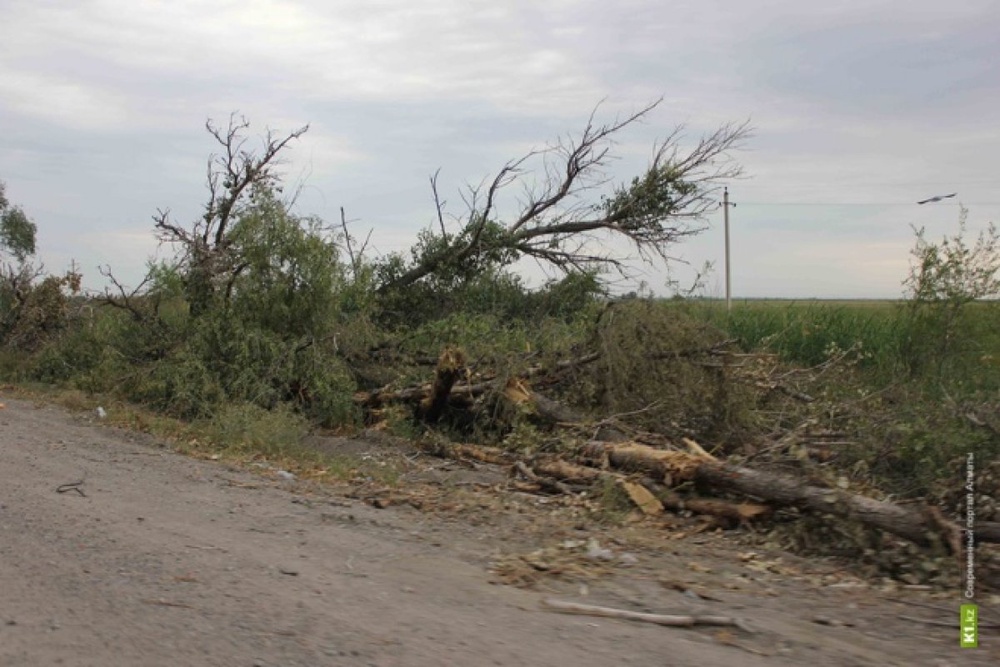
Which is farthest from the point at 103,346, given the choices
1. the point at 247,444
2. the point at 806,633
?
the point at 806,633

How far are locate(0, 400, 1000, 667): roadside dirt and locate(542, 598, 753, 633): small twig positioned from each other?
0.08 m

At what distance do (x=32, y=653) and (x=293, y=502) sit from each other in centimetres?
365

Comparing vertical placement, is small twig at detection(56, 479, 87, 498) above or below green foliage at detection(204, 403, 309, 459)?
below

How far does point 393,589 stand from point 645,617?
1503mm

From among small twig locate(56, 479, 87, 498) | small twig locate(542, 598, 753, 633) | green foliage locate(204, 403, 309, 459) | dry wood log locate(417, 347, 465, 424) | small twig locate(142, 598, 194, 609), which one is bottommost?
small twig locate(542, 598, 753, 633)

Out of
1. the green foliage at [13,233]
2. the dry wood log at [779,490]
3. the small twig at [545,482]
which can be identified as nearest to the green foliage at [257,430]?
the small twig at [545,482]

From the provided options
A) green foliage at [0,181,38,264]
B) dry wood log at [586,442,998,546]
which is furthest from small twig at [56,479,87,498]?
green foliage at [0,181,38,264]

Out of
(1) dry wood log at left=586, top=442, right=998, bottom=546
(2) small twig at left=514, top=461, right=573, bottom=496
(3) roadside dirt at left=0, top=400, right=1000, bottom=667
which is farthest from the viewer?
(2) small twig at left=514, top=461, right=573, bottom=496

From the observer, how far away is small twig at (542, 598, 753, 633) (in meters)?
4.46

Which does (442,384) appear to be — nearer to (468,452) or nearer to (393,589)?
(468,452)

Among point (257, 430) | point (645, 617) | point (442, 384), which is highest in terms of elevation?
point (442, 384)

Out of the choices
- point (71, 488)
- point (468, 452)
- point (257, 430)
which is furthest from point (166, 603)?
point (257, 430)

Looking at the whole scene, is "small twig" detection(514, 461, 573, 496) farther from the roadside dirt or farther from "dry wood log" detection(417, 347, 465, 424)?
"dry wood log" detection(417, 347, 465, 424)

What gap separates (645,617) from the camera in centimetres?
455
